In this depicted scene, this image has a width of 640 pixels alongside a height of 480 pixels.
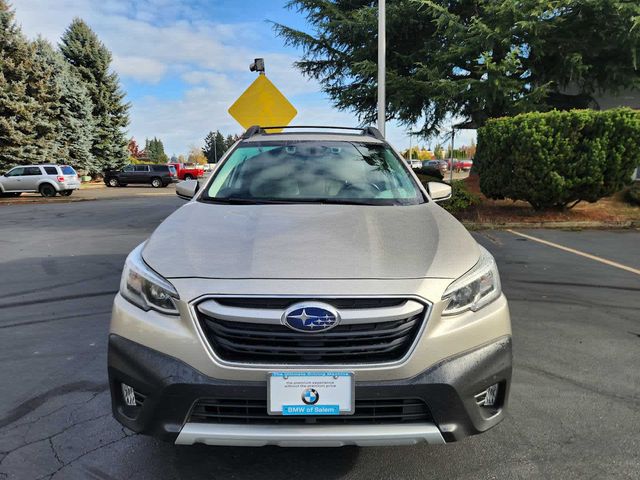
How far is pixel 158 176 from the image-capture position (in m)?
37.3

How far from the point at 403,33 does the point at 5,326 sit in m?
16.4

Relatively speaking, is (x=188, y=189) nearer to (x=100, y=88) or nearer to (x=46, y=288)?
(x=46, y=288)

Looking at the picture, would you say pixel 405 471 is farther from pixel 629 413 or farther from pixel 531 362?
pixel 531 362

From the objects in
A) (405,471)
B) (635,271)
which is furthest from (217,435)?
(635,271)

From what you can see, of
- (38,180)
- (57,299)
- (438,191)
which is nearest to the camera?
(438,191)

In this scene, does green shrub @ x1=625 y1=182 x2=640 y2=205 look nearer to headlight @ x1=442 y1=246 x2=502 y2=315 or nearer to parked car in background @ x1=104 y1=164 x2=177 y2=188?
headlight @ x1=442 y1=246 x2=502 y2=315

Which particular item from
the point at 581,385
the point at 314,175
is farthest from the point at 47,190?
the point at 581,385

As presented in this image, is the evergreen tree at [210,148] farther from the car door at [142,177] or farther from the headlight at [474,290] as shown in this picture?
the headlight at [474,290]

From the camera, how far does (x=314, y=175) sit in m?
3.59

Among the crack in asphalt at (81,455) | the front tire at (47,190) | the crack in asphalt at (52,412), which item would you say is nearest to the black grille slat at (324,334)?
the crack in asphalt at (81,455)

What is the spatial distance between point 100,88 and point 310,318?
43578mm

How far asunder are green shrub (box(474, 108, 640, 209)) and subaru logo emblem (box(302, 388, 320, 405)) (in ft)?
34.0

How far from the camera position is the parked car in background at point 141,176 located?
122 ft

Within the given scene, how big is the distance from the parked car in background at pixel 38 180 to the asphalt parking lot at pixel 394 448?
2147cm
